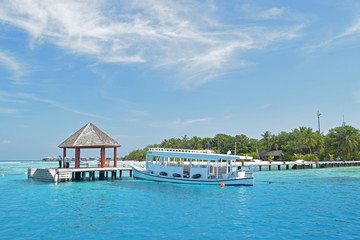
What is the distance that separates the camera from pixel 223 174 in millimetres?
33844

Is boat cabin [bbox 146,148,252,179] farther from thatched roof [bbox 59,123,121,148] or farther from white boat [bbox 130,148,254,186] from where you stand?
thatched roof [bbox 59,123,121,148]

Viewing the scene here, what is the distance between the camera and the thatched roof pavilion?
37062 millimetres

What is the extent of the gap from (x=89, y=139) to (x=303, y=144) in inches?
2527

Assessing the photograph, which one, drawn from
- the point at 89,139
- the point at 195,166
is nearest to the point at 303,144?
the point at 195,166

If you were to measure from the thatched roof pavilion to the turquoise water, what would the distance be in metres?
10.3

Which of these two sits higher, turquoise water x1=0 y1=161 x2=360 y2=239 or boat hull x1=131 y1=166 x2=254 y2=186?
boat hull x1=131 y1=166 x2=254 y2=186

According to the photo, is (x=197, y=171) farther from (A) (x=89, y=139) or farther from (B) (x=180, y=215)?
(B) (x=180, y=215)

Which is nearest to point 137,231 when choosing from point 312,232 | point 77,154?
point 312,232

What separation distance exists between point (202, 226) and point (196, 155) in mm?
17512

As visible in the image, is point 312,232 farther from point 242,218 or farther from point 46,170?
point 46,170

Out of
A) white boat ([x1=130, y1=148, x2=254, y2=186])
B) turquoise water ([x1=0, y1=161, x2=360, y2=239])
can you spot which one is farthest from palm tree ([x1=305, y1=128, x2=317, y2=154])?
turquoise water ([x1=0, y1=161, x2=360, y2=239])

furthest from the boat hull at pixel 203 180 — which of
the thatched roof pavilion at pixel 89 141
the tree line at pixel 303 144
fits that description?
the tree line at pixel 303 144

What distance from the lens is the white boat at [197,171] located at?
3288cm

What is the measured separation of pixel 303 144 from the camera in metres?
83.3
